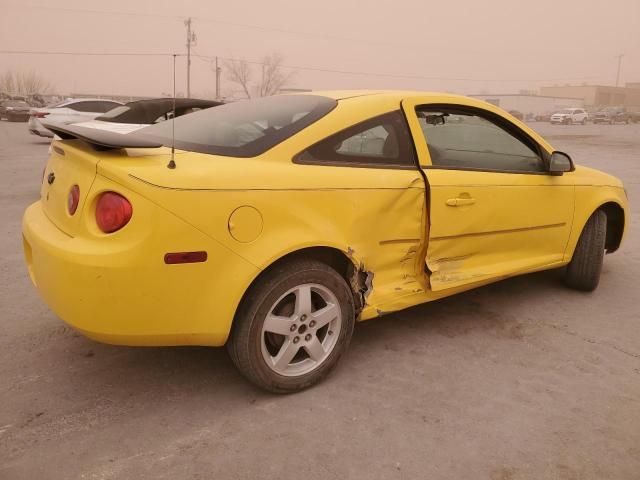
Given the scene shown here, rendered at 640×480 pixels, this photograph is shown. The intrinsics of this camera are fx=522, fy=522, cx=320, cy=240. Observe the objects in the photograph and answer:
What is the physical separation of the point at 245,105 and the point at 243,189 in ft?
3.97

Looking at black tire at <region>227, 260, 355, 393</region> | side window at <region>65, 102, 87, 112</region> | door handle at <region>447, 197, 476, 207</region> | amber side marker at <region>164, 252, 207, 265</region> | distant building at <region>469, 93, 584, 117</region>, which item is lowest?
black tire at <region>227, 260, 355, 393</region>

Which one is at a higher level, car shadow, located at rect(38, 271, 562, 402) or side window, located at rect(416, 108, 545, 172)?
side window, located at rect(416, 108, 545, 172)

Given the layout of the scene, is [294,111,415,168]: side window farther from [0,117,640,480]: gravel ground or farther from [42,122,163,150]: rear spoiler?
[0,117,640,480]: gravel ground

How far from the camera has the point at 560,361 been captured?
116 inches

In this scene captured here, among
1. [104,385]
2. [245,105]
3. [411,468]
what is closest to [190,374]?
[104,385]

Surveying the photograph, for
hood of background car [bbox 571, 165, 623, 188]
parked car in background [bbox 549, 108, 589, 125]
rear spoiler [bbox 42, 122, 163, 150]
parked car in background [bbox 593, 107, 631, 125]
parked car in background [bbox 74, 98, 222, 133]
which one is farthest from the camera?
parked car in background [bbox 593, 107, 631, 125]

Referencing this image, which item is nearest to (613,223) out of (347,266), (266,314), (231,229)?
(347,266)

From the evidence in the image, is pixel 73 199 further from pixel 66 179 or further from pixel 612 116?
pixel 612 116

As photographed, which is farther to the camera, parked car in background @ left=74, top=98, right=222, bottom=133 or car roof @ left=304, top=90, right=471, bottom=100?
parked car in background @ left=74, top=98, right=222, bottom=133

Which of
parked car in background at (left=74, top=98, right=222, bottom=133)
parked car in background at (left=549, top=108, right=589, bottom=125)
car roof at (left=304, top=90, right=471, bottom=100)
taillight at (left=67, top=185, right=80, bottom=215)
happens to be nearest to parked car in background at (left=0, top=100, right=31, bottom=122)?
parked car in background at (left=74, top=98, right=222, bottom=133)

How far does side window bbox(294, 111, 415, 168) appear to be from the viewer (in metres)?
2.59

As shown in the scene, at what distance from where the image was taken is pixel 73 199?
2.29 meters

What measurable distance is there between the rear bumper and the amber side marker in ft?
0.07

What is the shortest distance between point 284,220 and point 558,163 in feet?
7.21
